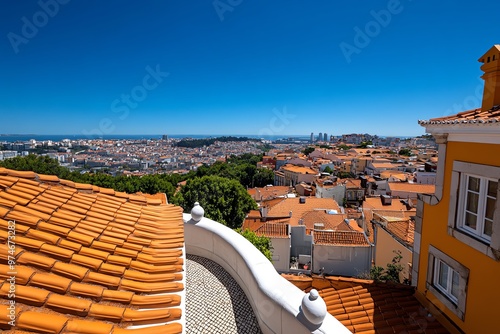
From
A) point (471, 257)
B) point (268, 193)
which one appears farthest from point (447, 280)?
point (268, 193)

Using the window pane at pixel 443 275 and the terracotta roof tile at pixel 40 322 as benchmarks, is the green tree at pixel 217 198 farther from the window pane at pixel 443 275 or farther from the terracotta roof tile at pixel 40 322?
the terracotta roof tile at pixel 40 322

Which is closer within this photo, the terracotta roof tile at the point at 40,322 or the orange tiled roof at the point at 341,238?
the terracotta roof tile at the point at 40,322

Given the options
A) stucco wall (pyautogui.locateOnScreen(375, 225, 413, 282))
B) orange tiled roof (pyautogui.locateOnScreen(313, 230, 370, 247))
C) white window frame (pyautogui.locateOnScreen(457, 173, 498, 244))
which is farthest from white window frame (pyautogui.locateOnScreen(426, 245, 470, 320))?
orange tiled roof (pyautogui.locateOnScreen(313, 230, 370, 247))

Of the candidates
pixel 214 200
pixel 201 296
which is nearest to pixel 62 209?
pixel 201 296

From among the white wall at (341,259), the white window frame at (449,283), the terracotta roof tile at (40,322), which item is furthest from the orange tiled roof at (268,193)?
the terracotta roof tile at (40,322)

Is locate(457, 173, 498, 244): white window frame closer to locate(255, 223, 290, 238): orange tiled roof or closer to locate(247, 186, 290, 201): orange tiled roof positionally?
locate(255, 223, 290, 238): orange tiled roof

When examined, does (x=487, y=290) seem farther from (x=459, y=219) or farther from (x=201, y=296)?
(x=201, y=296)
